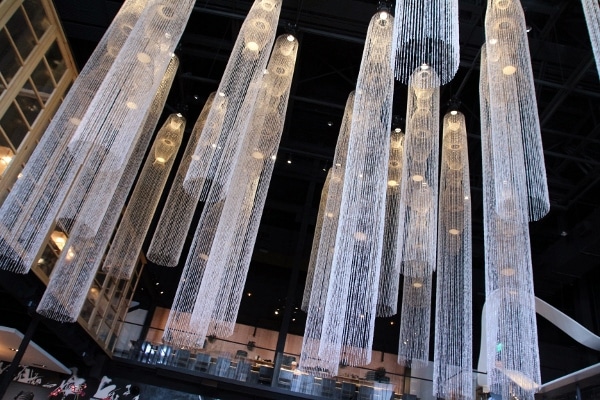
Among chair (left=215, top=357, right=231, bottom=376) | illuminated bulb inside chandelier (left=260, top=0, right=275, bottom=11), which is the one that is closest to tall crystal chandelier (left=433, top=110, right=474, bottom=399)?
illuminated bulb inside chandelier (left=260, top=0, right=275, bottom=11)

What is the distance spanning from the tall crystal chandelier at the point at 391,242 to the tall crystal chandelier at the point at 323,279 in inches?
27.6

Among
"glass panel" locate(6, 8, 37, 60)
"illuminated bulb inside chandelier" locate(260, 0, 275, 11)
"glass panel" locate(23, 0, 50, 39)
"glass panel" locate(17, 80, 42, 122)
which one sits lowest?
"glass panel" locate(17, 80, 42, 122)

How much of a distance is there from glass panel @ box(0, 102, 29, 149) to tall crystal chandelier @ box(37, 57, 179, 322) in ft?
3.47

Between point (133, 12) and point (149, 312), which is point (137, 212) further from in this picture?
point (149, 312)

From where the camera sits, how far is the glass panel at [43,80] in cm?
578

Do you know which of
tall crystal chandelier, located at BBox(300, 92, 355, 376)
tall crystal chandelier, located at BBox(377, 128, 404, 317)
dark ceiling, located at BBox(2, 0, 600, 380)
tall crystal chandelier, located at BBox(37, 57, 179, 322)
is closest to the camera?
tall crystal chandelier, located at BBox(300, 92, 355, 376)

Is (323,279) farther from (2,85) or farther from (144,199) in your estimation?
(2,85)

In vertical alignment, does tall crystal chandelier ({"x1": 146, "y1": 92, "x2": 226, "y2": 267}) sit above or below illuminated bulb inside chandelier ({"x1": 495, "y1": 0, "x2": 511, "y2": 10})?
below

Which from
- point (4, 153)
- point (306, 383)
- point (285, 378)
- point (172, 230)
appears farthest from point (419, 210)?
point (285, 378)

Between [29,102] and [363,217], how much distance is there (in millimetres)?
3816

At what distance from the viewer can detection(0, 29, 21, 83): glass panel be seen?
498 centimetres

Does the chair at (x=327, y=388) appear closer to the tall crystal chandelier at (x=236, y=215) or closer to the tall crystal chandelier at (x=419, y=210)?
the tall crystal chandelier at (x=419, y=210)

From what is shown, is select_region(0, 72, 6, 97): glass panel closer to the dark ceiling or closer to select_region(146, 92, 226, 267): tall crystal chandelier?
select_region(146, 92, 226, 267): tall crystal chandelier

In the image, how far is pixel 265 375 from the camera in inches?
479
